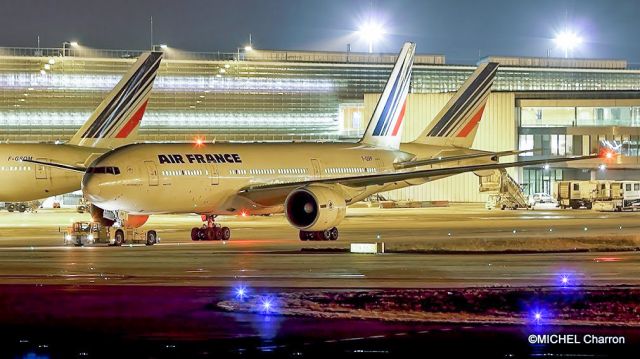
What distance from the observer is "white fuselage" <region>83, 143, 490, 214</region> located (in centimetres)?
4541

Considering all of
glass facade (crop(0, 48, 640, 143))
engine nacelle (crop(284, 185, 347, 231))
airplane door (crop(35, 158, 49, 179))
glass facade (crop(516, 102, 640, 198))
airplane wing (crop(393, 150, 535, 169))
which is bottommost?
engine nacelle (crop(284, 185, 347, 231))

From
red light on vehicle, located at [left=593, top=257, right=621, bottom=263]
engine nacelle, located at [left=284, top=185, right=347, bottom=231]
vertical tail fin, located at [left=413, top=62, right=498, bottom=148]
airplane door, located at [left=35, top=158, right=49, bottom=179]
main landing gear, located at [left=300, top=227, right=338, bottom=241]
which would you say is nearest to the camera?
red light on vehicle, located at [left=593, top=257, right=621, bottom=263]

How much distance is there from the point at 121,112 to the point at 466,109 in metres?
21.0

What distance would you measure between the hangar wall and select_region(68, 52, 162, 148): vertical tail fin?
33128mm

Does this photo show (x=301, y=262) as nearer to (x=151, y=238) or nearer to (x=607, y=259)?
(x=607, y=259)

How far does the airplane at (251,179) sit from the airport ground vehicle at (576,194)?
27.6 m

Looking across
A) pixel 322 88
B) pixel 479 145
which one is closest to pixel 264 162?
pixel 479 145

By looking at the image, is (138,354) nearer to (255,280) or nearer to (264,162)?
(255,280)

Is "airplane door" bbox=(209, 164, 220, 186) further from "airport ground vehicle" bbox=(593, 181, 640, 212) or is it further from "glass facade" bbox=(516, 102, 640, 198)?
"glass facade" bbox=(516, 102, 640, 198)

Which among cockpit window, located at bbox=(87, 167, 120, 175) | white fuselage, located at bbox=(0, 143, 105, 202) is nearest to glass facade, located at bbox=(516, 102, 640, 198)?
white fuselage, located at bbox=(0, 143, 105, 202)

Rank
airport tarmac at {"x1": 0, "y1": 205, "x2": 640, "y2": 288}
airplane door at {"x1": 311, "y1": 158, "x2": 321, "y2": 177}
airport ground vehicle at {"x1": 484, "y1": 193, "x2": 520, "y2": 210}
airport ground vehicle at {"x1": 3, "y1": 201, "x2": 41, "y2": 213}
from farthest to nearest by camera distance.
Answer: airport ground vehicle at {"x1": 3, "y1": 201, "x2": 41, "y2": 213}
airport ground vehicle at {"x1": 484, "y1": 193, "x2": 520, "y2": 210}
airplane door at {"x1": 311, "y1": 158, "x2": 321, "y2": 177}
airport tarmac at {"x1": 0, "y1": 205, "x2": 640, "y2": 288}

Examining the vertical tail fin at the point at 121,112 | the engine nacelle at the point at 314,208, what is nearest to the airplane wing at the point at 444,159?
the engine nacelle at the point at 314,208

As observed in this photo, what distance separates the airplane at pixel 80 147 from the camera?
6525cm

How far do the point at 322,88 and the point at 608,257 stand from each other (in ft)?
275
